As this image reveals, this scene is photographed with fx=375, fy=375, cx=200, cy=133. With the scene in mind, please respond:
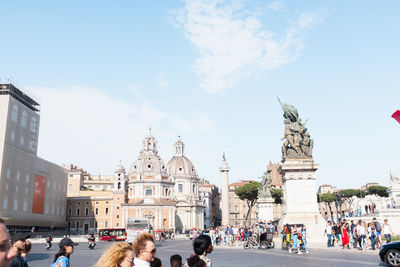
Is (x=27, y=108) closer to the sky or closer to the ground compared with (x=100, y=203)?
closer to the sky

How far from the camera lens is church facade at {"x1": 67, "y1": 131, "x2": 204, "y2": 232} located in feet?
281

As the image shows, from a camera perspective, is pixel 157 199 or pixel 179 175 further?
pixel 179 175

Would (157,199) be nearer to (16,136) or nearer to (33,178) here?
(33,178)

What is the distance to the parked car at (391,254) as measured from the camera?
1138 cm

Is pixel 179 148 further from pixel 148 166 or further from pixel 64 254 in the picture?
pixel 64 254

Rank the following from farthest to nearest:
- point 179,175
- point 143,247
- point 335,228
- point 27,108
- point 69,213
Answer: point 179,175 → point 69,213 → point 27,108 → point 335,228 → point 143,247

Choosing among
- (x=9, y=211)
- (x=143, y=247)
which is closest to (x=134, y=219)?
(x=9, y=211)

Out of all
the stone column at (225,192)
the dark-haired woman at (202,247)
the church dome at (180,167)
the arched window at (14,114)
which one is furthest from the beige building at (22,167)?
the dark-haired woman at (202,247)

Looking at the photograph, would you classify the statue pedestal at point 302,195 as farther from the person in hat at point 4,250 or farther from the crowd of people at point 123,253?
the person in hat at point 4,250

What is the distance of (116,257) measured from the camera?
303 cm

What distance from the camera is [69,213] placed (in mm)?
87125

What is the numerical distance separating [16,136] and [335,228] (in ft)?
143

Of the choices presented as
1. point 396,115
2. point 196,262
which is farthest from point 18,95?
point 196,262

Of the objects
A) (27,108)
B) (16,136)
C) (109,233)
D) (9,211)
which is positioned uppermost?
(27,108)
